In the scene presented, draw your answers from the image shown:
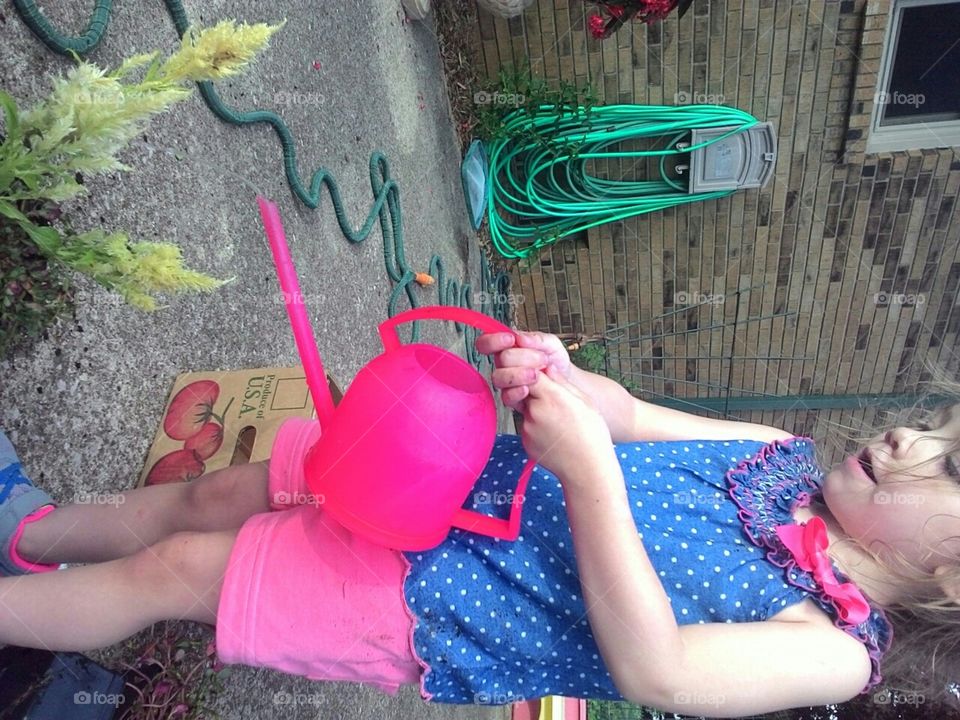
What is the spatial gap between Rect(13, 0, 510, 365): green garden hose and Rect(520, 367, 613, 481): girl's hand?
2.87ft

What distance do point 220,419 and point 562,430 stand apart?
97 cm

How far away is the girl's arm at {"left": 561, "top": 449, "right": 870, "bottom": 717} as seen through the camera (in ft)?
3.42

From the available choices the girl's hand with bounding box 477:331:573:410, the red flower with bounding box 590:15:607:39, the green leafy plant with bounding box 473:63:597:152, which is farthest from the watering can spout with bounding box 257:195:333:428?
the green leafy plant with bounding box 473:63:597:152

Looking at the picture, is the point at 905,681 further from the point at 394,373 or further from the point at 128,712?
the point at 128,712

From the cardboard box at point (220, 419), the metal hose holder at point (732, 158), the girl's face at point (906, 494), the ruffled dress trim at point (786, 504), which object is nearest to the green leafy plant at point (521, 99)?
the metal hose holder at point (732, 158)

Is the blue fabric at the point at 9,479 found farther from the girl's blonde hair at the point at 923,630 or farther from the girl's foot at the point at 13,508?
the girl's blonde hair at the point at 923,630

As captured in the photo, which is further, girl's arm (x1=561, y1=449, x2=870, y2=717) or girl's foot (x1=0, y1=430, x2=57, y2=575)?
girl's foot (x1=0, y1=430, x2=57, y2=575)

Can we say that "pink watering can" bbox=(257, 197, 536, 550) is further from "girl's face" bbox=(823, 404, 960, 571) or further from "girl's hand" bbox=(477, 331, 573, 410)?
"girl's face" bbox=(823, 404, 960, 571)

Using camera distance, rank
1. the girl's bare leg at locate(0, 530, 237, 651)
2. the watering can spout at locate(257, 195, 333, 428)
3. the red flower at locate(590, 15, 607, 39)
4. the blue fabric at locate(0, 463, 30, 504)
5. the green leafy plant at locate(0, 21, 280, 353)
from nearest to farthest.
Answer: the green leafy plant at locate(0, 21, 280, 353), the watering can spout at locate(257, 195, 333, 428), the girl's bare leg at locate(0, 530, 237, 651), the blue fabric at locate(0, 463, 30, 504), the red flower at locate(590, 15, 607, 39)

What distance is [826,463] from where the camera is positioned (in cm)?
210

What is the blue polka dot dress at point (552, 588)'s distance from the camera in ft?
3.91

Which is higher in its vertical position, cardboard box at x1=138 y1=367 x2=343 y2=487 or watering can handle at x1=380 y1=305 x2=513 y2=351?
watering can handle at x1=380 y1=305 x2=513 y2=351

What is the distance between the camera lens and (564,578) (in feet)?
3.95

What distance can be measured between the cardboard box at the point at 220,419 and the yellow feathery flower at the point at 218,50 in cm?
89
